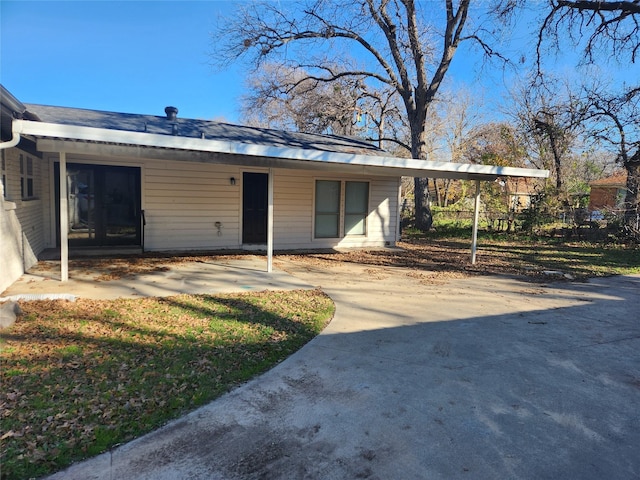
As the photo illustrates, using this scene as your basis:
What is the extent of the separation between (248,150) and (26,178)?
14.1 feet

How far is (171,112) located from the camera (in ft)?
34.8

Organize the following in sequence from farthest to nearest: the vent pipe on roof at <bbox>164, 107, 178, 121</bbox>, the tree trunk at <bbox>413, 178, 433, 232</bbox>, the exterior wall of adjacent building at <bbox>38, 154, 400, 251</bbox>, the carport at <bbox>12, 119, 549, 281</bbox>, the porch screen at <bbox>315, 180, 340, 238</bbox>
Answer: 1. the tree trunk at <bbox>413, 178, 433, 232</bbox>
2. the porch screen at <bbox>315, 180, 340, 238</bbox>
3. the vent pipe on roof at <bbox>164, 107, 178, 121</bbox>
4. the exterior wall of adjacent building at <bbox>38, 154, 400, 251</bbox>
5. the carport at <bbox>12, 119, 549, 281</bbox>

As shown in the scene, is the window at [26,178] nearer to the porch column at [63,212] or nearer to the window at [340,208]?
the porch column at [63,212]

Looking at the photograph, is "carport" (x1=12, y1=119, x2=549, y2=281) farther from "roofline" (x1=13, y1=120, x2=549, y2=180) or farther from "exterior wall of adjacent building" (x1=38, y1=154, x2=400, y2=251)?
"exterior wall of adjacent building" (x1=38, y1=154, x2=400, y2=251)

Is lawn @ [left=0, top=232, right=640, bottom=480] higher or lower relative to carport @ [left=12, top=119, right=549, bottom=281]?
lower

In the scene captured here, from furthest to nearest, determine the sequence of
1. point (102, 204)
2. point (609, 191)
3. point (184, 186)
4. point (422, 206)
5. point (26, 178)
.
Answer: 1. point (609, 191)
2. point (422, 206)
3. point (184, 186)
4. point (102, 204)
5. point (26, 178)

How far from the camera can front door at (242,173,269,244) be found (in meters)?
10.7

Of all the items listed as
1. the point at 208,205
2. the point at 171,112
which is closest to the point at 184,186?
the point at 208,205

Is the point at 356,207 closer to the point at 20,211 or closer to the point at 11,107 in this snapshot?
the point at 20,211

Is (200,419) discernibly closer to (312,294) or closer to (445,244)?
(312,294)

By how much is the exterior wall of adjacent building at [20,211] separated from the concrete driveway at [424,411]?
4481 millimetres

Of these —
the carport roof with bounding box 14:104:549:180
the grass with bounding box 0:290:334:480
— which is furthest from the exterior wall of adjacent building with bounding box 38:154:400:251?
the grass with bounding box 0:290:334:480

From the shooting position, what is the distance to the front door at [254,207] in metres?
10.7

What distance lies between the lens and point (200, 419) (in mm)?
2826
